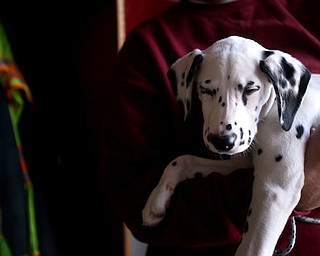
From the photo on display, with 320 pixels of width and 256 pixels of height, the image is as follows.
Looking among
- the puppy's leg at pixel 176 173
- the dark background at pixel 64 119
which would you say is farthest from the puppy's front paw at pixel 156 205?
the dark background at pixel 64 119

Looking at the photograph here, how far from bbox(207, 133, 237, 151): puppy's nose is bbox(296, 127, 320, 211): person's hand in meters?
Answer: 0.17

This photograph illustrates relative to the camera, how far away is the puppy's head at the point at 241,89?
88cm

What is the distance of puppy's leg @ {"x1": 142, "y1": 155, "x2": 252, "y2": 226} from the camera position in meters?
1.01

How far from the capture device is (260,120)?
0.95 metres

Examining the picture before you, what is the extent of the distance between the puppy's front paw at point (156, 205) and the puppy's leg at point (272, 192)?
0.56 feet

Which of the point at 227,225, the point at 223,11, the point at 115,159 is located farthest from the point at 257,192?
the point at 223,11

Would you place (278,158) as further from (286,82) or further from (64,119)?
(64,119)

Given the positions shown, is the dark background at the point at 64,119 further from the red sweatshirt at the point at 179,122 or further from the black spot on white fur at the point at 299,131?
the black spot on white fur at the point at 299,131

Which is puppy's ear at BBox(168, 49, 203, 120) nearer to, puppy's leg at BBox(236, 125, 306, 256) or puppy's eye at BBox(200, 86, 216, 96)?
puppy's eye at BBox(200, 86, 216, 96)

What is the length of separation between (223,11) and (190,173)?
0.40m

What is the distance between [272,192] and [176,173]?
20 cm

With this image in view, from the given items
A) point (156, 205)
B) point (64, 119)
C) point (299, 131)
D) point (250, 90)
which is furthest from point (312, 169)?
point (64, 119)

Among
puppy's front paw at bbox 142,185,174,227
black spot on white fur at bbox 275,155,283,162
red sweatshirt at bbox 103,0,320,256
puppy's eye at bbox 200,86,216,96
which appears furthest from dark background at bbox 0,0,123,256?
black spot on white fur at bbox 275,155,283,162

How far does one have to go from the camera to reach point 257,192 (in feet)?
3.00
